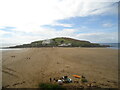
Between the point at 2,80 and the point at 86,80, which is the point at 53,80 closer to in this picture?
the point at 86,80

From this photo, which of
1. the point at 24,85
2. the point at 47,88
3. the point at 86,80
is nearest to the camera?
the point at 47,88

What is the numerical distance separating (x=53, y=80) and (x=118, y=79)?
148 inches

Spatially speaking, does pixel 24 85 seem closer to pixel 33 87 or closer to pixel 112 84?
pixel 33 87

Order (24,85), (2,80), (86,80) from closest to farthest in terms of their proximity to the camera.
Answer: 1. (24,85)
2. (86,80)
3. (2,80)

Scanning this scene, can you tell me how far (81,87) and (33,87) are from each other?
2.32 m

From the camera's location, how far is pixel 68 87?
421cm

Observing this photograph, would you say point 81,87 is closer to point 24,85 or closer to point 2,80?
point 24,85

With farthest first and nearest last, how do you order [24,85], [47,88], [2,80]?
[2,80] → [24,85] → [47,88]

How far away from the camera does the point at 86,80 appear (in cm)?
479

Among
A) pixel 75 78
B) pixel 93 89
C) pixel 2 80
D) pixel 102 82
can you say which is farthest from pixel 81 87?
pixel 2 80

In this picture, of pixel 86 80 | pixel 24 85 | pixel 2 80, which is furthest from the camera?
pixel 2 80

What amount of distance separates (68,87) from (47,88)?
3.24ft

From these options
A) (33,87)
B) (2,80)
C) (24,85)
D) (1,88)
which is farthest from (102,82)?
(2,80)

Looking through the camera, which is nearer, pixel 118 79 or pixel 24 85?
pixel 24 85
